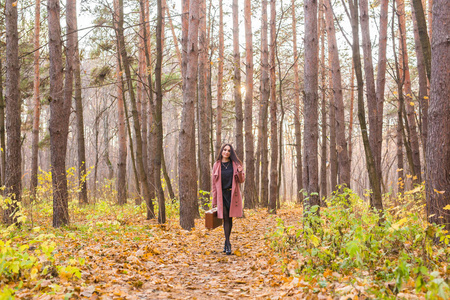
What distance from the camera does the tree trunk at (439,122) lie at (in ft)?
14.3

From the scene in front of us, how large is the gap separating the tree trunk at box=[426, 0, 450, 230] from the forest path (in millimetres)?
2238

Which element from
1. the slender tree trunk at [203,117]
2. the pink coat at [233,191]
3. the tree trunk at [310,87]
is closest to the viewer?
the pink coat at [233,191]

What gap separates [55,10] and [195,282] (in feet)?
20.3

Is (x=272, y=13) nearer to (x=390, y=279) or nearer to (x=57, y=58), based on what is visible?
(x=57, y=58)

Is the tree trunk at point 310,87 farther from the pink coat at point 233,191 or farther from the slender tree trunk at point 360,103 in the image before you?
the pink coat at point 233,191

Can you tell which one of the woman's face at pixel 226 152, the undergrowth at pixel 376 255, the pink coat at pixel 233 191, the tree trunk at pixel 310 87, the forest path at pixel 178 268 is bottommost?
the forest path at pixel 178 268

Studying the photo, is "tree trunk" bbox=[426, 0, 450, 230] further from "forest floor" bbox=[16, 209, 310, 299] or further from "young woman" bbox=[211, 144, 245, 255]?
"young woman" bbox=[211, 144, 245, 255]

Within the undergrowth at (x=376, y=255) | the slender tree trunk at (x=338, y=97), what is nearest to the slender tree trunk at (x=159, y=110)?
the undergrowth at (x=376, y=255)

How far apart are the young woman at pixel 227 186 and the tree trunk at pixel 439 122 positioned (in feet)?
9.62

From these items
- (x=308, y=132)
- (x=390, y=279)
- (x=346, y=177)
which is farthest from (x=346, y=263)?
(x=346, y=177)

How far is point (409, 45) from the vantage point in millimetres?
15188

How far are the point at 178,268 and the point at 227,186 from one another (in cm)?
173

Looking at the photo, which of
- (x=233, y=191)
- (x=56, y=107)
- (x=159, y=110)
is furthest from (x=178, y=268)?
(x=56, y=107)

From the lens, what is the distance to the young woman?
A: 6051 millimetres
